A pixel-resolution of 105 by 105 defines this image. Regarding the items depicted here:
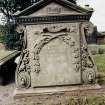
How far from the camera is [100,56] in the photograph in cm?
1364

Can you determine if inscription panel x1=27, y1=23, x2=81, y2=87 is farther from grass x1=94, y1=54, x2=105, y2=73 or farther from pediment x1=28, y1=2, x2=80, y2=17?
grass x1=94, y1=54, x2=105, y2=73

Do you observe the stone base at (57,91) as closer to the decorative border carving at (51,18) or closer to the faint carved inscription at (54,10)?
the decorative border carving at (51,18)

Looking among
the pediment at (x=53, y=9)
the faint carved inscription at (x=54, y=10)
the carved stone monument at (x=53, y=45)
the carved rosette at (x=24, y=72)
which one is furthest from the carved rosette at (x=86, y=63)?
the carved rosette at (x=24, y=72)

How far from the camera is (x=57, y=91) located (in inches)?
307

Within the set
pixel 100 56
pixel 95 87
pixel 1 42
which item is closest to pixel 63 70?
pixel 95 87

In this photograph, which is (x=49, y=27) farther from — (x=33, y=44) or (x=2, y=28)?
(x=2, y=28)

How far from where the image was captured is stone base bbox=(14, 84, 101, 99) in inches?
305

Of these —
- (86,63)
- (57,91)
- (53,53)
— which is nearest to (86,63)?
(86,63)

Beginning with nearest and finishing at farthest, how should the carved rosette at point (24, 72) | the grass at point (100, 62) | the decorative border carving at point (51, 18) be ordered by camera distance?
the decorative border carving at point (51, 18), the carved rosette at point (24, 72), the grass at point (100, 62)

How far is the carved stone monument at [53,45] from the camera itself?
7.75 m

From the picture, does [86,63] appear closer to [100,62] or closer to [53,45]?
[53,45]

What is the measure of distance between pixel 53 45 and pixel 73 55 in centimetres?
56

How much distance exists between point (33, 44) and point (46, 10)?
899mm

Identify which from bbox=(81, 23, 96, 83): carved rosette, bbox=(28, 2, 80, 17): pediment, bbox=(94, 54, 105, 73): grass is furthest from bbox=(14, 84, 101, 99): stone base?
bbox=(94, 54, 105, 73): grass
